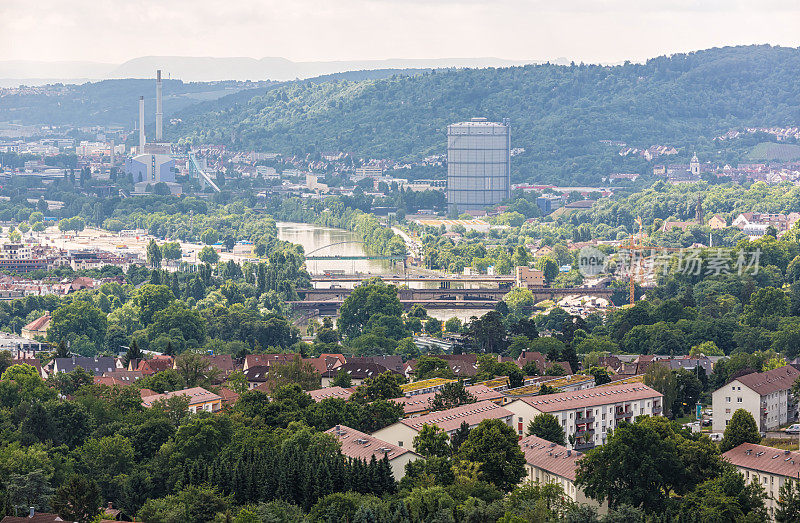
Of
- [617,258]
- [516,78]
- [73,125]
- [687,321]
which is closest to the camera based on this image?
[687,321]

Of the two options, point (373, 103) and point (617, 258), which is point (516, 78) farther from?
point (617, 258)

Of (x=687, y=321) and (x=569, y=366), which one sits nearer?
(x=569, y=366)

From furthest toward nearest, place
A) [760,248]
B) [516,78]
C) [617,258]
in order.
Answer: [516,78]
[617,258]
[760,248]

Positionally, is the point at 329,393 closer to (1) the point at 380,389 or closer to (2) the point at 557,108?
(1) the point at 380,389

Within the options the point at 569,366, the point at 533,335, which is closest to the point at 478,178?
the point at 533,335

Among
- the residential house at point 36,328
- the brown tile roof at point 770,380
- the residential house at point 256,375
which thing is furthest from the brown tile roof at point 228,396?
the residential house at point 36,328

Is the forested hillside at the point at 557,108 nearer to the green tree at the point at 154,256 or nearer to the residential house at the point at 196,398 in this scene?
the green tree at the point at 154,256
